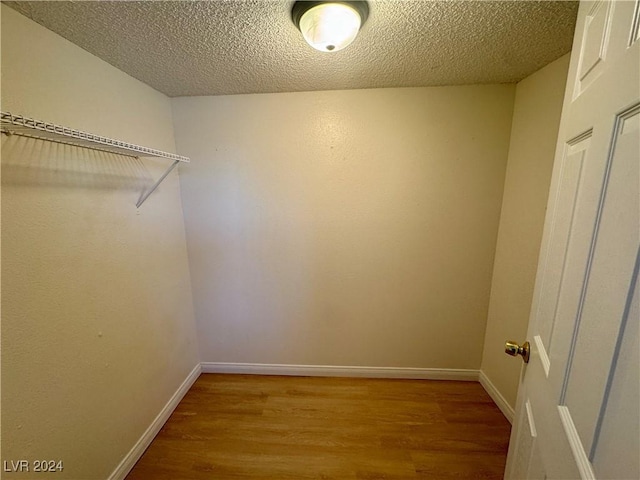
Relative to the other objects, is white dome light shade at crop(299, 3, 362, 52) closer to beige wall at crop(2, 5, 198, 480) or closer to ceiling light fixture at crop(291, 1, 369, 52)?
ceiling light fixture at crop(291, 1, 369, 52)

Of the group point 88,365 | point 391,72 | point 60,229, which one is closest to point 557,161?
point 391,72

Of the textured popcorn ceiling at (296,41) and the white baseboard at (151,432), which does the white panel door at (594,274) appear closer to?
the textured popcorn ceiling at (296,41)

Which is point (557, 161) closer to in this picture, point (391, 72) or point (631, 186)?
point (631, 186)

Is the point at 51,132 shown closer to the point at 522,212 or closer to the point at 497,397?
the point at 522,212

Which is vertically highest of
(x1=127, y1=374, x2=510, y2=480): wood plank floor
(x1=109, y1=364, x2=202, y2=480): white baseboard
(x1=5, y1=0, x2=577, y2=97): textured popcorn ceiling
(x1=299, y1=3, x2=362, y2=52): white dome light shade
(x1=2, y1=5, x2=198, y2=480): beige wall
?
(x1=5, y1=0, x2=577, y2=97): textured popcorn ceiling

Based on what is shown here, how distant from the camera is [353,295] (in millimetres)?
1960

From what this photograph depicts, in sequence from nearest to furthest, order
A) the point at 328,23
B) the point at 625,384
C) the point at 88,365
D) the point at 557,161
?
the point at 625,384 < the point at 557,161 < the point at 328,23 < the point at 88,365

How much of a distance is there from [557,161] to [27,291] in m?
1.89

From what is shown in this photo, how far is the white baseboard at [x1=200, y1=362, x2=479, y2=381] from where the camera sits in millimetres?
2031

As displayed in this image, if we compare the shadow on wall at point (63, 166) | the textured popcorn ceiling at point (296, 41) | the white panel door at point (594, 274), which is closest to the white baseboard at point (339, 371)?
the white panel door at point (594, 274)

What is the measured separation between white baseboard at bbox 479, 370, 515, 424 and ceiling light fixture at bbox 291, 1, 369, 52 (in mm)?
2306

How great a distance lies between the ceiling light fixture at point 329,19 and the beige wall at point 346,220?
74 centimetres

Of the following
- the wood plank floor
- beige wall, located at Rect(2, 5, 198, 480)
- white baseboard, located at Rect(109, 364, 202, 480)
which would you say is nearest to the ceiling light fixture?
beige wall, located at Rect(2, 5, 198, 480)

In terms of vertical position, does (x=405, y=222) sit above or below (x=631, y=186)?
below
